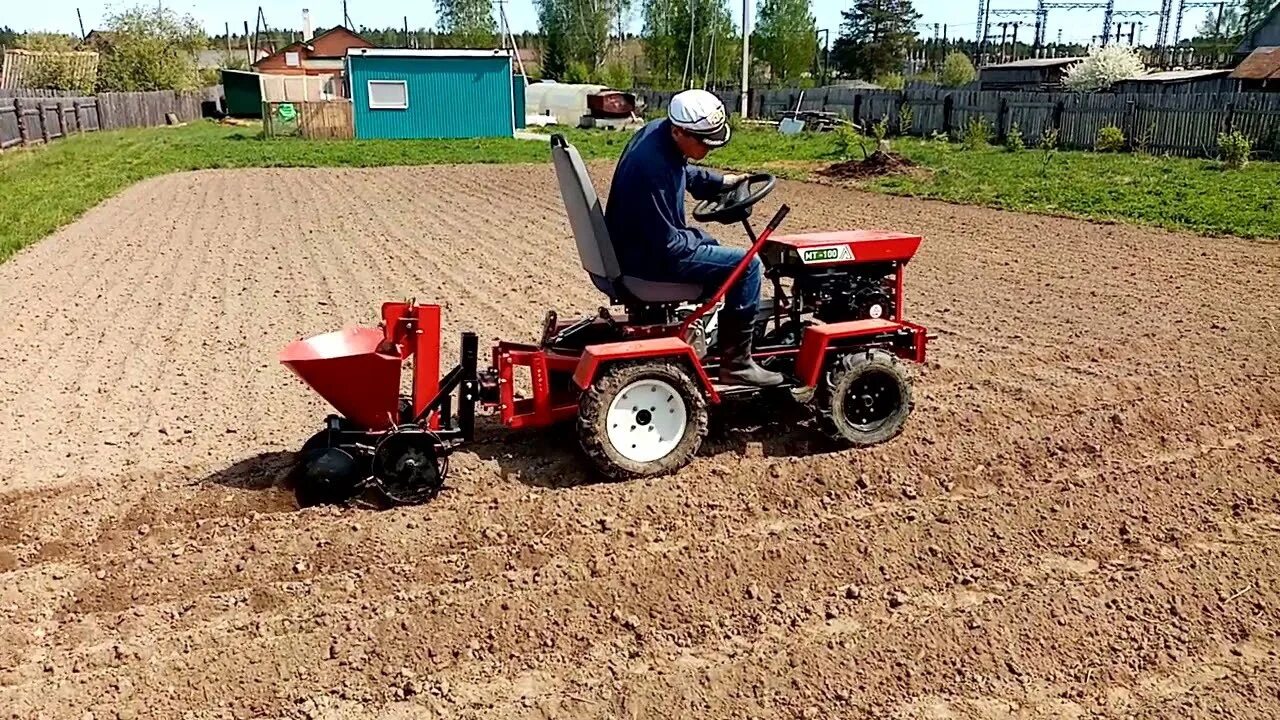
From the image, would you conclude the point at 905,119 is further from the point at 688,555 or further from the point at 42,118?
the point at 688,555

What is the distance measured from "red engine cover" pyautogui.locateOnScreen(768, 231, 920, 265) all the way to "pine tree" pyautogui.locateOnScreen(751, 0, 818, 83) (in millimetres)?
69191

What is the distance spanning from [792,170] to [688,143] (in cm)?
1758

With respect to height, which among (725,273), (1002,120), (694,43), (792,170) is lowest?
(792,170)

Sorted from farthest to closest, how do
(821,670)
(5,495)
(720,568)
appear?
(5,495) → (720,568) → (821,670)

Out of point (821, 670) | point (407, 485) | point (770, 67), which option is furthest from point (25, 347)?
point (770, 67)

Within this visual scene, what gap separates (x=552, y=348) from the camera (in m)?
5.31

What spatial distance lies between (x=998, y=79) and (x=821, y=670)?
166ft

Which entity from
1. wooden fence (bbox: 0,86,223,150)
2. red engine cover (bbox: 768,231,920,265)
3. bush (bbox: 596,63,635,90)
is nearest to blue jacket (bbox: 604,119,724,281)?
red engine cover (bbox: 768,231,920,265)

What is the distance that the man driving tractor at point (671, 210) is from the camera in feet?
15.7

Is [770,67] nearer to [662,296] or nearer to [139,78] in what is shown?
[139,78]

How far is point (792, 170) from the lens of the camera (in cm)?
2189

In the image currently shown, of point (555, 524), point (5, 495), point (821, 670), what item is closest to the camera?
point (821, 670)

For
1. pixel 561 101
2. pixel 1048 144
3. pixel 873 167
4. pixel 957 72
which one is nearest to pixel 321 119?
pixel 561 101

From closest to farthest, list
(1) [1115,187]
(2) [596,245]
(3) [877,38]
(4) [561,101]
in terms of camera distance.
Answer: (2) [596,245], (1) [1115,187], (4) [561,101], (3) [877,38]
